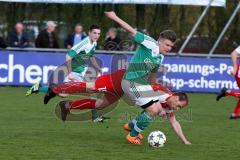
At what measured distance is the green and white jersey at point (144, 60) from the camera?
11797 mm

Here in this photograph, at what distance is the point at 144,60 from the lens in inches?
471

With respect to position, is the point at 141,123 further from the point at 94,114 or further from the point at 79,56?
the point at 79,56

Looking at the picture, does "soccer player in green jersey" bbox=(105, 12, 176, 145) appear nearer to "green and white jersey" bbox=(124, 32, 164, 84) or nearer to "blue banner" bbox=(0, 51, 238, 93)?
"green and white jersey" bbox=(124, 32, 164, 84)

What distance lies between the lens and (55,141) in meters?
12.0

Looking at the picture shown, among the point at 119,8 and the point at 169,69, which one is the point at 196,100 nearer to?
the point at 169,69

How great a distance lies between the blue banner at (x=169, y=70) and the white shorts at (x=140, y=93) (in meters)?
9.97

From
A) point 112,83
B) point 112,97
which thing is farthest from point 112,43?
point 112,83

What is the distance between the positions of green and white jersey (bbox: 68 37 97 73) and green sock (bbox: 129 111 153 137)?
468 centimetres

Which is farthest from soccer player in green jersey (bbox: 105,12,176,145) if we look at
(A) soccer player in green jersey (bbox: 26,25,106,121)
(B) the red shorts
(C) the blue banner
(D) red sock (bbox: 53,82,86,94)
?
(C) the blue banner

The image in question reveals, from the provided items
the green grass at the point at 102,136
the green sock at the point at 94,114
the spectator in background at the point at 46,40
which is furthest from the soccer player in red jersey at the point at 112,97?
the spectator in background at the point at 46,40

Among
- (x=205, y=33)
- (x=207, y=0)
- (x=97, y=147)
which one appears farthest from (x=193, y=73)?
(x=97, y=147)

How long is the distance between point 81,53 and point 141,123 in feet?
16.7

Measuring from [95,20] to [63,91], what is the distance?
12878 mm

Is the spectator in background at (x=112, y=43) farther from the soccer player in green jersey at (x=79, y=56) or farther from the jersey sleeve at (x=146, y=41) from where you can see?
the jersey sleeve at (x=146, y=41)
